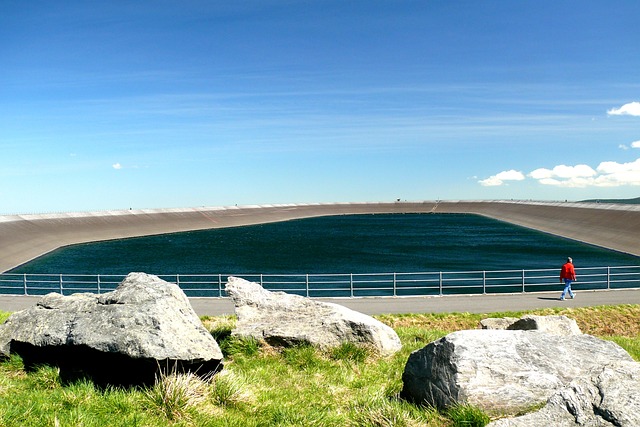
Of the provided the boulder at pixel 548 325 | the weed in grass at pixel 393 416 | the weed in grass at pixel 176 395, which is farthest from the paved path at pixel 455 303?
the weed in grass at pixel 393 416

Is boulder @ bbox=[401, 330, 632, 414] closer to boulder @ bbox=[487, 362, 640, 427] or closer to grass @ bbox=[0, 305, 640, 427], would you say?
grass @ bbox=[0, 305, 640, 427]

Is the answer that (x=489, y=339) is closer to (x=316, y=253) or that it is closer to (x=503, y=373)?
(x=503, y=373)

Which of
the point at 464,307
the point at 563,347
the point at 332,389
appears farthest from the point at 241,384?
the point at 464,307

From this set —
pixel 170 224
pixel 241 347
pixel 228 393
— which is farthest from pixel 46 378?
pixel 170 224

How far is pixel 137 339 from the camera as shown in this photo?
7422 millimetres

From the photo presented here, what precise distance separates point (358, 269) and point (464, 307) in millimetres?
27320

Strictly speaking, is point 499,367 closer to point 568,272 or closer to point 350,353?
point 350,353

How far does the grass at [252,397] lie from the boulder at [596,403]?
88cm

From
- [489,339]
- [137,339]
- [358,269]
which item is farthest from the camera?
[358,269]

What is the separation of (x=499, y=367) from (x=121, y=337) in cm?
515

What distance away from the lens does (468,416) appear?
5820 mm

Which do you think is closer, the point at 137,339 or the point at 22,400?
the point at 22,400

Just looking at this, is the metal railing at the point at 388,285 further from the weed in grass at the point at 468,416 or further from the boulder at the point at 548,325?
the weed in grass at the point at 468,416

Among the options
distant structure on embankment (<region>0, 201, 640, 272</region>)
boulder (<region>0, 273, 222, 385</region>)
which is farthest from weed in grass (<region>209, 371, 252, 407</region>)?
distant structure on embankment (<region>0, 201, 640, 272</region>)
